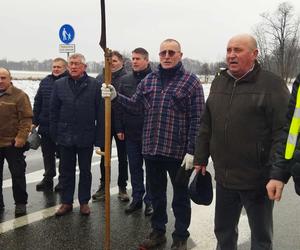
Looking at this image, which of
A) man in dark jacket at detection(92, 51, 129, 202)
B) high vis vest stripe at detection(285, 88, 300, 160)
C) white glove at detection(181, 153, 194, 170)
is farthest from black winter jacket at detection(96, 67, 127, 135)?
high vis vest stripe at detection(285, 88, 300, 160)

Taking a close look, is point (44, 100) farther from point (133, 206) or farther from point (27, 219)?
point (133, 206)

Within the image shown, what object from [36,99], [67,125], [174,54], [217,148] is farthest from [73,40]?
[217,148]

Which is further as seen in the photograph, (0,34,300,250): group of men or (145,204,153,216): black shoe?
(145,204,153,216): black shoe

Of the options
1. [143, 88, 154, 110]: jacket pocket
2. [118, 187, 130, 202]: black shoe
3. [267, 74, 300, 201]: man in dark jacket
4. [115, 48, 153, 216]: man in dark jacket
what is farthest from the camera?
[118, 187, 130, 202]: black shoe

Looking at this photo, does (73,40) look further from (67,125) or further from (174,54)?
(174,54)

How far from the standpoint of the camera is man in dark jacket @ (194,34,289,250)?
3.15 metres

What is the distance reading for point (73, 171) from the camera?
5523 millimetres

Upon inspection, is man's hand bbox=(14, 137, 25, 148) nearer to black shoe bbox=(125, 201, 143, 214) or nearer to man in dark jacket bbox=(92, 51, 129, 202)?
man in dark jacket bbox=(92, 51, 129, 202)

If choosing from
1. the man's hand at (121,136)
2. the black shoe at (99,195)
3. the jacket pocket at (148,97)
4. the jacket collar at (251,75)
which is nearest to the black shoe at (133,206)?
the black shoe at (99,195)

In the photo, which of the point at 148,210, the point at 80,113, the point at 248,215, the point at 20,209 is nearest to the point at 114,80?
the point at 80,113

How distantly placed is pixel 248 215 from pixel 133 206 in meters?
2.50

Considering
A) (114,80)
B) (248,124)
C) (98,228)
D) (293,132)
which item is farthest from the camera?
(114,80)

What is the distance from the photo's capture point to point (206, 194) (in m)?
3.81

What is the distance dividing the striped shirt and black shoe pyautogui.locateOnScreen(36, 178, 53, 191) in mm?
2904
